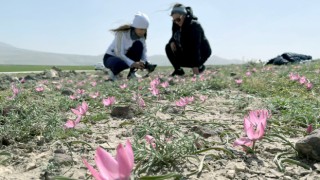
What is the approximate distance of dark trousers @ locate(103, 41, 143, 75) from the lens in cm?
749

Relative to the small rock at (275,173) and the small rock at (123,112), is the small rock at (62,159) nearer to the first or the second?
the small rock at (275,173)

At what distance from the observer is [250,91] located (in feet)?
13.7

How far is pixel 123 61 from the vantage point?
748 cm

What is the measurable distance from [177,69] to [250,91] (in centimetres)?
424

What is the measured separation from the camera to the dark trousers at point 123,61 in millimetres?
7488

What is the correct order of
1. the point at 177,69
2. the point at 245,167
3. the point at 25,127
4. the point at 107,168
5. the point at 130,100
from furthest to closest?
the point at 177,69 → the point at 130,100 → the point at 25,127 → the point at 245,167 → the point at 107,168

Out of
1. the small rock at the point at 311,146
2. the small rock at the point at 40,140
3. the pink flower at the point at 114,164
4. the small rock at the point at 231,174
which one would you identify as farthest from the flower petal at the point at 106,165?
the small rock at the point at 40,140

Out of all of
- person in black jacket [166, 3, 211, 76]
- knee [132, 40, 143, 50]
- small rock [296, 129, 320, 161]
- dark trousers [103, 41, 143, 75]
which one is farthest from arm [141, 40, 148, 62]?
small rock [296, 129, 320, 161]

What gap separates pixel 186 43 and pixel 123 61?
146cm

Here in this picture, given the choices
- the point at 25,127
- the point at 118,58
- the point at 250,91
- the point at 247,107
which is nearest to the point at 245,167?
the point at 25,127

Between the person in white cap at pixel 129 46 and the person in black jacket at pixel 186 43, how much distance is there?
27.5 inches

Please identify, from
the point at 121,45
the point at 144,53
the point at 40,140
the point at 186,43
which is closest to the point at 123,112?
the point at 40,140

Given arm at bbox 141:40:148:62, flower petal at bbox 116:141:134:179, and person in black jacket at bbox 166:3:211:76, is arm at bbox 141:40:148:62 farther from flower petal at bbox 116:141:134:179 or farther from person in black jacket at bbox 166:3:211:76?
flower petal at bbox 116:141:134:179

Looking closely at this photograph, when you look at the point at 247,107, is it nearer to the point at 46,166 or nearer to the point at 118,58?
the point at 46,166
